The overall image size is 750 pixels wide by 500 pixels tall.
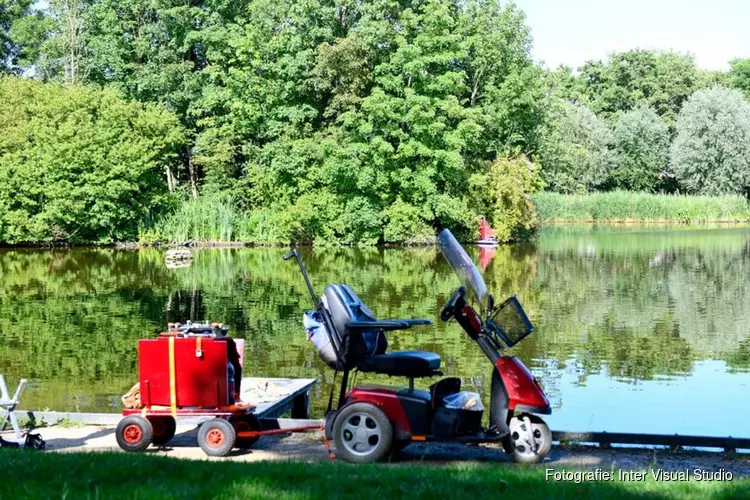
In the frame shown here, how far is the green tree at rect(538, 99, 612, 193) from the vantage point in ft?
192

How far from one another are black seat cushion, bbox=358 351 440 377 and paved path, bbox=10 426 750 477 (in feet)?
2.35

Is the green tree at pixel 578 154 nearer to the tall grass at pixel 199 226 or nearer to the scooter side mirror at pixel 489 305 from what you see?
the tall grass at pixel 199 226

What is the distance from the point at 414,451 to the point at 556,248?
3387 cm

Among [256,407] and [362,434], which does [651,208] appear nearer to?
[256,407]

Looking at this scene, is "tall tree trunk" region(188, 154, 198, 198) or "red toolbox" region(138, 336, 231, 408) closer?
"red toolbox" region(138, 336, 231, 408)

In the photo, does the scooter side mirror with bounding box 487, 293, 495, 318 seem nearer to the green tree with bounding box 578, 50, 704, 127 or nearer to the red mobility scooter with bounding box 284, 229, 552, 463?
the red mobility scooter with bounding box 284, 229, 552, 463

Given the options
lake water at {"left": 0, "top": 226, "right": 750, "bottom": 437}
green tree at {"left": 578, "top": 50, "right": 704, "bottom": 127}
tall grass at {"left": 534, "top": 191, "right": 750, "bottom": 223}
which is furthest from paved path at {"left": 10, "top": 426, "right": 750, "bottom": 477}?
green tree at {"left": 578, "top": 50, "right": 704, "bottom": 127}

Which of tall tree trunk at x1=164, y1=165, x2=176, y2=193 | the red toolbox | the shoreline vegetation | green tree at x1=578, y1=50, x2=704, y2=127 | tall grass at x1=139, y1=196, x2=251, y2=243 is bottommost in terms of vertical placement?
the red toolbox

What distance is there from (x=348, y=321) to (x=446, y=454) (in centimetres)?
140

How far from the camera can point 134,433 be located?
781 centimetres

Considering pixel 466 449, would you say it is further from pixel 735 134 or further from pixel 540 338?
pixel 735 134

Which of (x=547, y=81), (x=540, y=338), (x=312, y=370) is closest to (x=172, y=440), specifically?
(x=312, y=370)

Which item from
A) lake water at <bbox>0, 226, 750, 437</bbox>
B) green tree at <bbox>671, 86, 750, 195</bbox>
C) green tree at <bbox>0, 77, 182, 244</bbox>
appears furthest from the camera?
green tree at <bbox>671, 86, 750, 195</bbox>

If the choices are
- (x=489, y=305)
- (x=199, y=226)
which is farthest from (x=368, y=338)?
(x=199, y=226)
